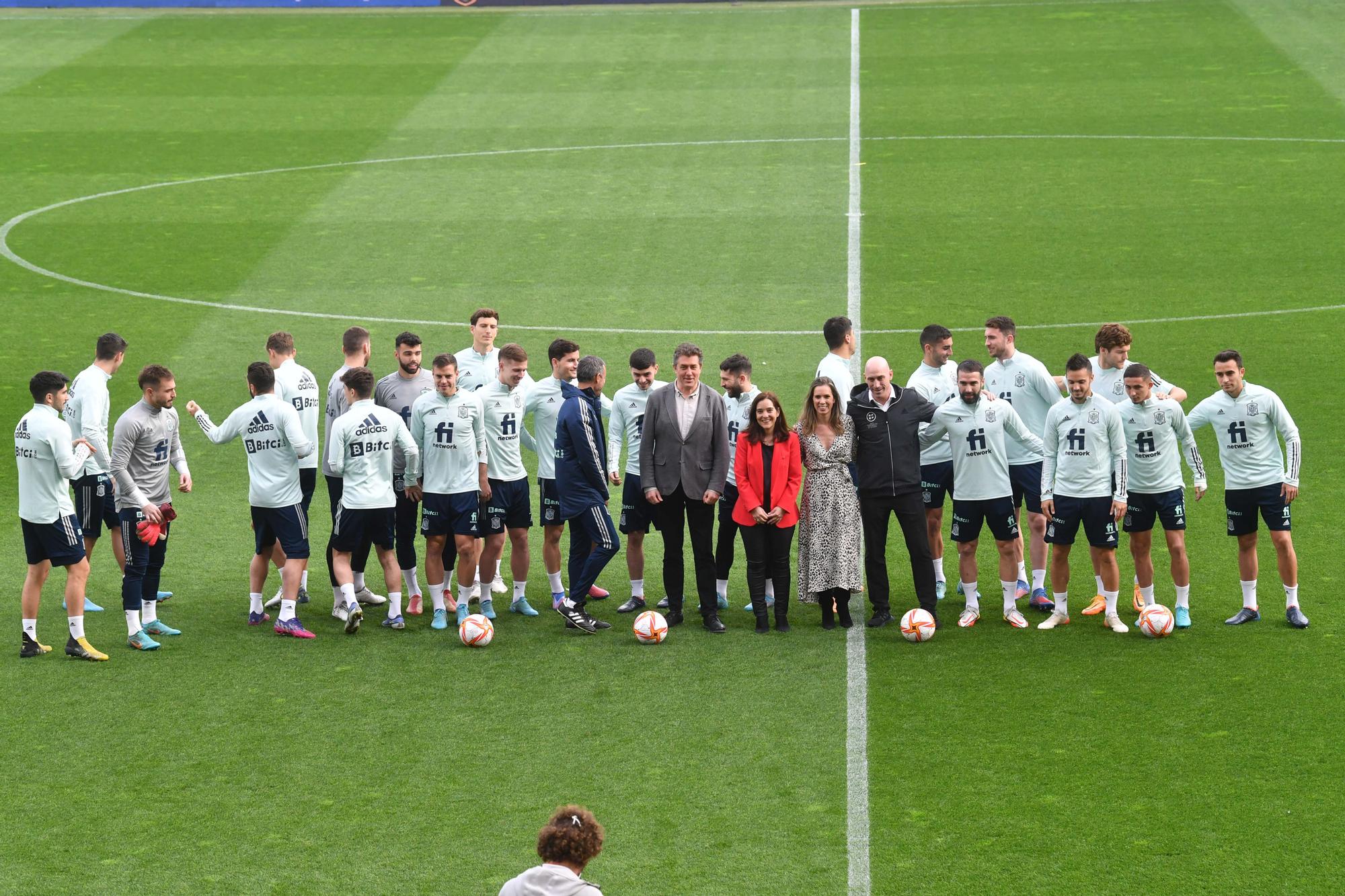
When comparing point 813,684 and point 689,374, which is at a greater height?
point 689,374

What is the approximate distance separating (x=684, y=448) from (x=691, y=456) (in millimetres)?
78

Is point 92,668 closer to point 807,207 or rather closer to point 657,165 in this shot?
point 807,207

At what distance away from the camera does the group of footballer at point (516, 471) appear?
11.6 meters

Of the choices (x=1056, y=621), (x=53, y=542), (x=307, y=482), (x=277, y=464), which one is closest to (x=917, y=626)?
(x=1056, y=621)

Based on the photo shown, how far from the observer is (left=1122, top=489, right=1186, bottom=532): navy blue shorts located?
11734 mm

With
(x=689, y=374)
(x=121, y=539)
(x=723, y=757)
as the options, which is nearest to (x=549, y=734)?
(x=723, y=757)

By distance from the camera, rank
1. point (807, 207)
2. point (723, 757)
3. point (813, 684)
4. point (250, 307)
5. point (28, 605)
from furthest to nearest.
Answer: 1. point (807, 207)
2. point (250, 307)
3. point (28, 605)
4. point (813, 684)
5. point (723, 757)

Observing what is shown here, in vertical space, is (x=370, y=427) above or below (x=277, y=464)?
above

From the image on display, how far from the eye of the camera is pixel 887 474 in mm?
11867

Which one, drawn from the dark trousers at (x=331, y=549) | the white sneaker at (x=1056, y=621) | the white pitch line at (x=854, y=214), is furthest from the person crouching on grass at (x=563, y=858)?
the white pitch line at (x=854, y=214)

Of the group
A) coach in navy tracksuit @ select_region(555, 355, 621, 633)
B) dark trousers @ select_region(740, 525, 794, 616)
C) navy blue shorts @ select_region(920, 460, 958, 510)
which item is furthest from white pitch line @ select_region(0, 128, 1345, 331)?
dark trousers @ select_region(740, 525, 794, 616)

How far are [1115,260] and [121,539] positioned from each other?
14894 mm

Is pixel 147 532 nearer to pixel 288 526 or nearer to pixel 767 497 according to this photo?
pixel 288 526

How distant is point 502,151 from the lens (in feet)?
97.1
